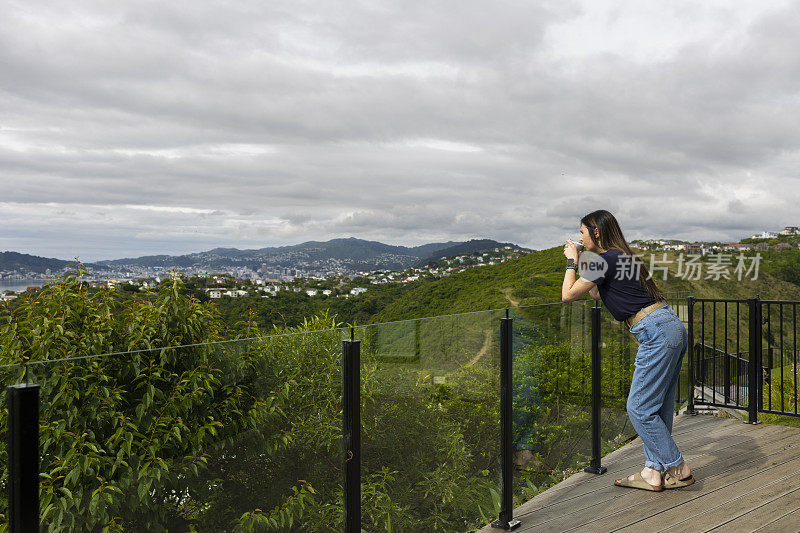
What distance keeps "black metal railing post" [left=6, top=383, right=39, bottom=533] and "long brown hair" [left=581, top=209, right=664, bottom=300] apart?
9.46 ft

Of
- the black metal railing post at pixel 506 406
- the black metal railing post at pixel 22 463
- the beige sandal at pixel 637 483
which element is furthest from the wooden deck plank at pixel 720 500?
the black metal railing post at pixel 22 463

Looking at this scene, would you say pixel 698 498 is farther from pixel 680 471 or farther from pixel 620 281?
pixel 620 281

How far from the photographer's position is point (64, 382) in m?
1.48

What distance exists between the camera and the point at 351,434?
2.22 metres

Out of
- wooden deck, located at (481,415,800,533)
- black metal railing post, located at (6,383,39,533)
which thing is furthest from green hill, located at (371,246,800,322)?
black metal railing post, located at (6,383,39,533)

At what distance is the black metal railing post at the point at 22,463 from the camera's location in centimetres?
137

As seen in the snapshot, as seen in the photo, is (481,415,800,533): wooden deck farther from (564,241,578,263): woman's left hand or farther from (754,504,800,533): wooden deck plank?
(564,241,578,263): woman's left hand

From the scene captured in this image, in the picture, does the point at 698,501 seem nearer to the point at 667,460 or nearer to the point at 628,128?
the point at 667,460

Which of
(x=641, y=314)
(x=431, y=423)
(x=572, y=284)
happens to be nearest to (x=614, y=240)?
(x=572, y=284)

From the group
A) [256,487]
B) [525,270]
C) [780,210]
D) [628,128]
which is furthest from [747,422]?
[780,210]

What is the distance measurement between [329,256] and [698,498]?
159 ft

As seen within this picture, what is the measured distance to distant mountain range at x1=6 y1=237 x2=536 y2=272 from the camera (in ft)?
119

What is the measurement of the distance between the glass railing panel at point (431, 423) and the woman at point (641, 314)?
0.66 m

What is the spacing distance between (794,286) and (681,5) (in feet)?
131
